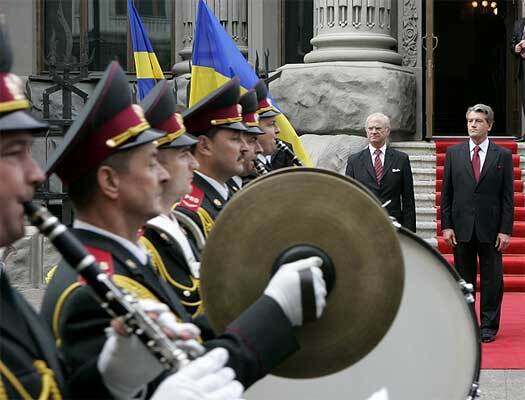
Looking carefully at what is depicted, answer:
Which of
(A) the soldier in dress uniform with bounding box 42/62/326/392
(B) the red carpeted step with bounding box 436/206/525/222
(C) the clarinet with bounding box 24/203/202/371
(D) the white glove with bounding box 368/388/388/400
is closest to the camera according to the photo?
Answer: (C) the clarinet with bounding box 24/203/202/371

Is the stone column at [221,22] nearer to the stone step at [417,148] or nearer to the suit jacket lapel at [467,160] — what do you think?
the stone step at [417,148]

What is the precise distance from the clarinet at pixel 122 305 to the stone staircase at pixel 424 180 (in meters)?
11.9

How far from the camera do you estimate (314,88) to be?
52.1 ft

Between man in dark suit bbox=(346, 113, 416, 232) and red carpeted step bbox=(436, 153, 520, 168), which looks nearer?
man in dark suit bbox=(346, 113, 416, 232)

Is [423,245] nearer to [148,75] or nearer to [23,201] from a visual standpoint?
[23,201]

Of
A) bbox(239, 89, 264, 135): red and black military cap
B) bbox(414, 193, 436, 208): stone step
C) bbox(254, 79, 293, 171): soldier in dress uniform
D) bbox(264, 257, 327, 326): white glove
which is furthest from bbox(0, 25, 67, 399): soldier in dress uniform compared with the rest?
bbox(414, 193, 436, 208): stone step

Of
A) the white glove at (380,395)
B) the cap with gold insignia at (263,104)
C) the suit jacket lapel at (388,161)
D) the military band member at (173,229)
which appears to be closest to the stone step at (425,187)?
the suit jacket lapel at (388,161)

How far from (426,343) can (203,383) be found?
2.70 meters

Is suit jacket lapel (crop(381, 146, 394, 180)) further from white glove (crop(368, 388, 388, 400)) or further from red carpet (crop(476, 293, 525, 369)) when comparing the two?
white glove (crop(368, 388, 388, 400))

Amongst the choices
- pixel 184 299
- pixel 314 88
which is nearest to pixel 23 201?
pixel 184 299

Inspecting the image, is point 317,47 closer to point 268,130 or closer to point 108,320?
→ point 268,130

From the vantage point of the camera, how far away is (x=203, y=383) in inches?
100

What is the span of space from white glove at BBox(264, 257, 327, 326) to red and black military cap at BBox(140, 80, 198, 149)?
39.1 inches

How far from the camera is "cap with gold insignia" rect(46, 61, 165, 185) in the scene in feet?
10.0
